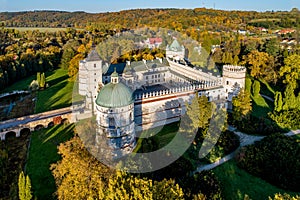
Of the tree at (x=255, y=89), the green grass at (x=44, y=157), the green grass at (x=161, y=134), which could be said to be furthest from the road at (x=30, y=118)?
the tree at (x=255, y=89)

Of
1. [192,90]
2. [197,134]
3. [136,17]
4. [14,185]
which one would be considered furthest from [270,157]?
[136,17]

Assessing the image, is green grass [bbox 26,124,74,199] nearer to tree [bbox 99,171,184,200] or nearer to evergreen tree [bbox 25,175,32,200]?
evergreen tree [bbox 25,175,32,200]

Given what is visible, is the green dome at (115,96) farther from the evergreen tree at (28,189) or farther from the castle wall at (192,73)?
the castle wall at (192,73)

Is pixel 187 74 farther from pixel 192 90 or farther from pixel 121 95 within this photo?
pixel 121 95

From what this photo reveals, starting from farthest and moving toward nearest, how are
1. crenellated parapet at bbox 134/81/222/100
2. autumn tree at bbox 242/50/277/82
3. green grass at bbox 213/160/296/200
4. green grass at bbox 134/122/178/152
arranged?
autumn tree at bbox 242/50/277/82 < crenellated parapet at bbox 134/81/222/100 < green grass at bbox 134/122/178/152 < green grass at bbox 213/160/296/200

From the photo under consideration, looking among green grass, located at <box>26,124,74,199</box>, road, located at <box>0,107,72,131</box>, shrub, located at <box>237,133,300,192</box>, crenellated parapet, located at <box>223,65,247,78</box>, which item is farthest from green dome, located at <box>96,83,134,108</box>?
crenellated parapet, located at <box>223,65,247,78</box>
